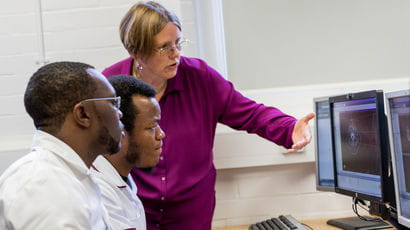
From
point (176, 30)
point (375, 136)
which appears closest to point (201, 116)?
point (176, 30)

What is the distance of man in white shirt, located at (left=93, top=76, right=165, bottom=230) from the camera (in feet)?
5.22

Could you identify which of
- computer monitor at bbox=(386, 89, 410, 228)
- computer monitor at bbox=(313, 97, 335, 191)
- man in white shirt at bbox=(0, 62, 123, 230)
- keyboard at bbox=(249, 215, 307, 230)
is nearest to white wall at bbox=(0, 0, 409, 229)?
computer monitor at bbox=(313, 97, 335, 191)

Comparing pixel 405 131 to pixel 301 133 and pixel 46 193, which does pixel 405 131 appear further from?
pixel 46 193

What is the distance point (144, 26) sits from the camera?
6.53 feet

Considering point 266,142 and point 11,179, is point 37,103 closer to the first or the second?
point 11,179

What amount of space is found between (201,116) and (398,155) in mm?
837

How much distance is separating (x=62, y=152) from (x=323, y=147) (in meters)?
1.41

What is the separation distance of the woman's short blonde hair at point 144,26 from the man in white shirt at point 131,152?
0.72 feet

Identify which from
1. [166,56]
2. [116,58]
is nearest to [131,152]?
[166,56]

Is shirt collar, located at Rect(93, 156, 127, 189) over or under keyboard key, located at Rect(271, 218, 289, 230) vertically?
over

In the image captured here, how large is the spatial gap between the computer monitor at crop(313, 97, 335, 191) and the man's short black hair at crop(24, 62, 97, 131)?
4.21ft

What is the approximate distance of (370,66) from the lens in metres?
2.77

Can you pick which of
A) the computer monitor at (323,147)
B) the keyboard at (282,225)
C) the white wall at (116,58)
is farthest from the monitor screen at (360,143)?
the white wall at (116,58)

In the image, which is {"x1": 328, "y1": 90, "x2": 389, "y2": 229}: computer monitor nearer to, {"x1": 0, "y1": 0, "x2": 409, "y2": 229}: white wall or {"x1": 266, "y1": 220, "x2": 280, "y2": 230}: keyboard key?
{"x1": 266, "y1": 220, "x2": 280, "y2": 230}: keyboard key
